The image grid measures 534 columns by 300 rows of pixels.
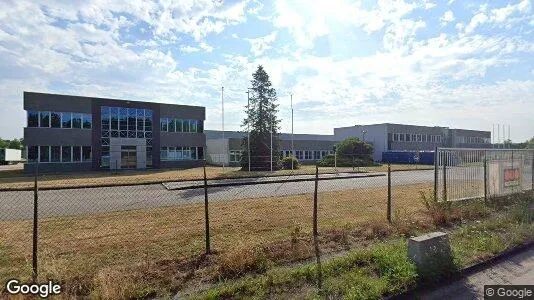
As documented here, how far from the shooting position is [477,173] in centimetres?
1255

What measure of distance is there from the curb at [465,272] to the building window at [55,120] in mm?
39455

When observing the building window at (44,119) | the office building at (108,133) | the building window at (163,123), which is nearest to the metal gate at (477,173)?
the office building at (108,133)

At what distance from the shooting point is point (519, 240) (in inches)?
294

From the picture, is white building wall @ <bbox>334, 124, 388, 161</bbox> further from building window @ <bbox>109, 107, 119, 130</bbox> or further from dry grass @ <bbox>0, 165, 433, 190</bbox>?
building window @ <bbox>109, 107, 119, 130</bbox>

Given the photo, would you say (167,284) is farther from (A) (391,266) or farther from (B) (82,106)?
(B) (82,106)

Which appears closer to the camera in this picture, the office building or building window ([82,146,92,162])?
the office building

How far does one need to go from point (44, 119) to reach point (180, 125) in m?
14.6

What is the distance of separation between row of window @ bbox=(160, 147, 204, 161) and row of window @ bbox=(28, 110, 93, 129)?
347 inches

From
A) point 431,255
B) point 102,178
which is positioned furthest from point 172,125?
point 431,255

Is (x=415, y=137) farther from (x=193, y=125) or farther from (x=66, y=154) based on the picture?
(x=66, y=154)

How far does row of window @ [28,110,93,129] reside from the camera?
3547cm

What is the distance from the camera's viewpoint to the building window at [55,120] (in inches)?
1426

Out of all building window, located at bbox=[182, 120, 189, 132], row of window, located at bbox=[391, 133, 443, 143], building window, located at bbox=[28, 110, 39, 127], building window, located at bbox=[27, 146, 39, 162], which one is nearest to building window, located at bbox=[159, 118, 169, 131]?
building window, located at bbox=[182, 120, 189, 132]

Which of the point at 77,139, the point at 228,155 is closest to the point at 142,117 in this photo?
the point at 77,139
